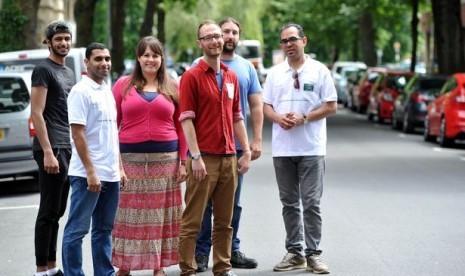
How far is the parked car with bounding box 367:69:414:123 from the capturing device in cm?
3378

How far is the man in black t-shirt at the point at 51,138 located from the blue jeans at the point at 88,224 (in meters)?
0.71

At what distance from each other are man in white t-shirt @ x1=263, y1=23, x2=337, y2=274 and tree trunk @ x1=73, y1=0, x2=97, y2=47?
25.6 m

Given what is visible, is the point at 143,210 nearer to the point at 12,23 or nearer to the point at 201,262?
the point at 201,262

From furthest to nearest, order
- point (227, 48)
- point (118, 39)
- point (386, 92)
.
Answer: point (118, 39)
point (386, 92)
point (227, 48)

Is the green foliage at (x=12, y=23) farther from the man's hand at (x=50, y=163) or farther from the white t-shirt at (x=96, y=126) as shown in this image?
the white t-shirt at (x=96, y=126)

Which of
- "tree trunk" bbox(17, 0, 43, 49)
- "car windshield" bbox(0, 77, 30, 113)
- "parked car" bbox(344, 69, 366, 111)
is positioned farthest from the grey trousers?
"parked car" bbox(344, 69, 366, 111)

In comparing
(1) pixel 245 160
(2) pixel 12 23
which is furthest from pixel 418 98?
(1) pixel 245 160

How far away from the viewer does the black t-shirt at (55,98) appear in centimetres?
891

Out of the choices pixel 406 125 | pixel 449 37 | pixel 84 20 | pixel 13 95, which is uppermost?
pixel 84 20

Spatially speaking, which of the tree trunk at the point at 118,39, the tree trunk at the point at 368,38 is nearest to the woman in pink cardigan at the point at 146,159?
the tree trunk at the point at 118,39

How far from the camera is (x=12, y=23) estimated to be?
26.3 meters

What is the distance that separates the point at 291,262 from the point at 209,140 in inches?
56.4

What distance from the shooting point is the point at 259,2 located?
74250 millimetres

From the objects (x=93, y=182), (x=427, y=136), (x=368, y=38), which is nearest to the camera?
(x=93, y=182)
